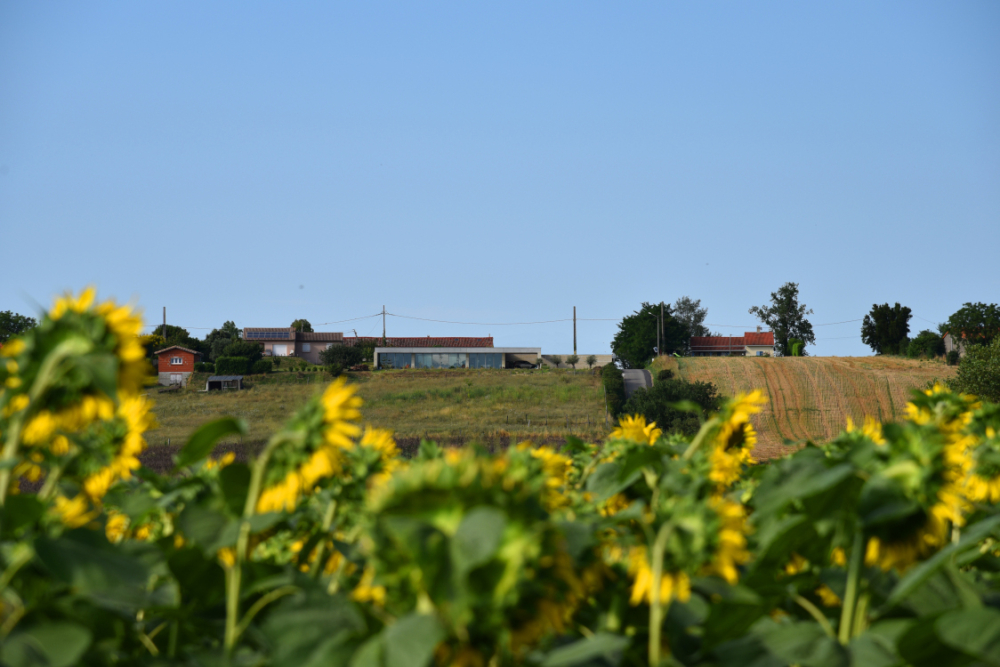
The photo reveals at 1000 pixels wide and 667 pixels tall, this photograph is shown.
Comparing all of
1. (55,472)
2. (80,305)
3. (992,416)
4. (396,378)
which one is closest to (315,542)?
(55,472)

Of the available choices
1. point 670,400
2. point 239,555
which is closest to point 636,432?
point 239,555

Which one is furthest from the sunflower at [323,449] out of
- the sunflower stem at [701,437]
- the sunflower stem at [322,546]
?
the sunflower stem at [701,437]

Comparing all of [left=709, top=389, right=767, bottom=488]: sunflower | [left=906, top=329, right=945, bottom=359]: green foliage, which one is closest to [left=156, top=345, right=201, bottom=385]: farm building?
[left=906, top=329, right=945, bottom=359]: green foliage

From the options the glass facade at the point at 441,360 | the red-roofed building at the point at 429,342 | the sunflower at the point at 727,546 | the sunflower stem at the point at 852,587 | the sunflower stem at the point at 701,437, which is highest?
the red-roofed building at the point at 429,342

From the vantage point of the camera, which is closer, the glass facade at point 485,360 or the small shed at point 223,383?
the small shed at point 223,383

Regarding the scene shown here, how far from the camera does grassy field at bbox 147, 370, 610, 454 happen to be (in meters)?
34.6

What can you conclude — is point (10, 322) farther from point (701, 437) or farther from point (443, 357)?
point (701, 437)

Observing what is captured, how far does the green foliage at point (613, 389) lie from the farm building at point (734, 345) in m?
37.5

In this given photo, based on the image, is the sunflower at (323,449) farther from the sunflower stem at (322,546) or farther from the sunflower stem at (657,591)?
the sunflower stem at (657,591)

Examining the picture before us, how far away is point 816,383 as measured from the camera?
46.8m

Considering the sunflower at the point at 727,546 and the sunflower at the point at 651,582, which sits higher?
the sunflower at the point at 727,546

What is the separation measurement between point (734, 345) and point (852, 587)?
89.6m

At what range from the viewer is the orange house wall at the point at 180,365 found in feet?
193

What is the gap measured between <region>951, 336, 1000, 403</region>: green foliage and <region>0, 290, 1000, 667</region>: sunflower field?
3167 centimetres
